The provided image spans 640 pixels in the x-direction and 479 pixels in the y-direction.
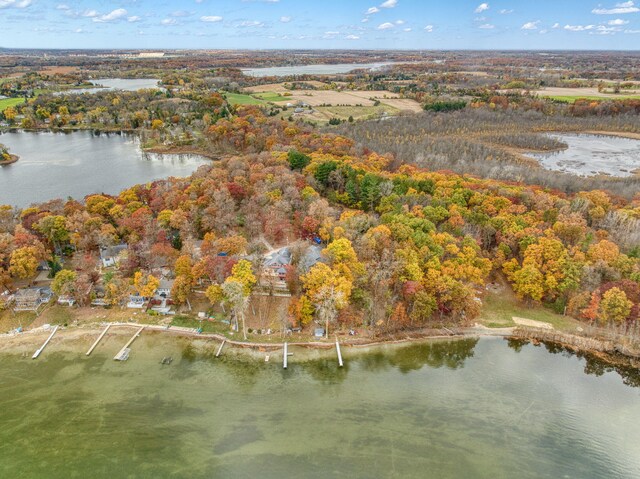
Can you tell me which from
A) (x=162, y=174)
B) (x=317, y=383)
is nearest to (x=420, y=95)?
(x=162, y=174)

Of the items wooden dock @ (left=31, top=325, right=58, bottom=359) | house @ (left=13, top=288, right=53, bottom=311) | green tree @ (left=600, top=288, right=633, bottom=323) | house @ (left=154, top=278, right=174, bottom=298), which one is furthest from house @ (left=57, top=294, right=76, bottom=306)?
green tree @ (left=600, top=288, right=633, bottom=323)

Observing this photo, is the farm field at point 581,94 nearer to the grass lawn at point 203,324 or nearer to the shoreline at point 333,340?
the shoreline at point 333,340

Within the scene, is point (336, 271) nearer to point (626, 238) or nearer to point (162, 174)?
point (626, 238)

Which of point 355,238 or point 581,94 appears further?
point 581,94

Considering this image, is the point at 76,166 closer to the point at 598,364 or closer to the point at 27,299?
the point at 27,299

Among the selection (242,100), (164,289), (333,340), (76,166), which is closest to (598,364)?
(333,340)

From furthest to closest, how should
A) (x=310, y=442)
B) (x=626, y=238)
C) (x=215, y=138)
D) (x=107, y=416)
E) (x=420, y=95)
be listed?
(x=420, y=95)
(x=215, y=138)
(x=626, y=238)
(x=107, y=416)
(x=310, y=442)
